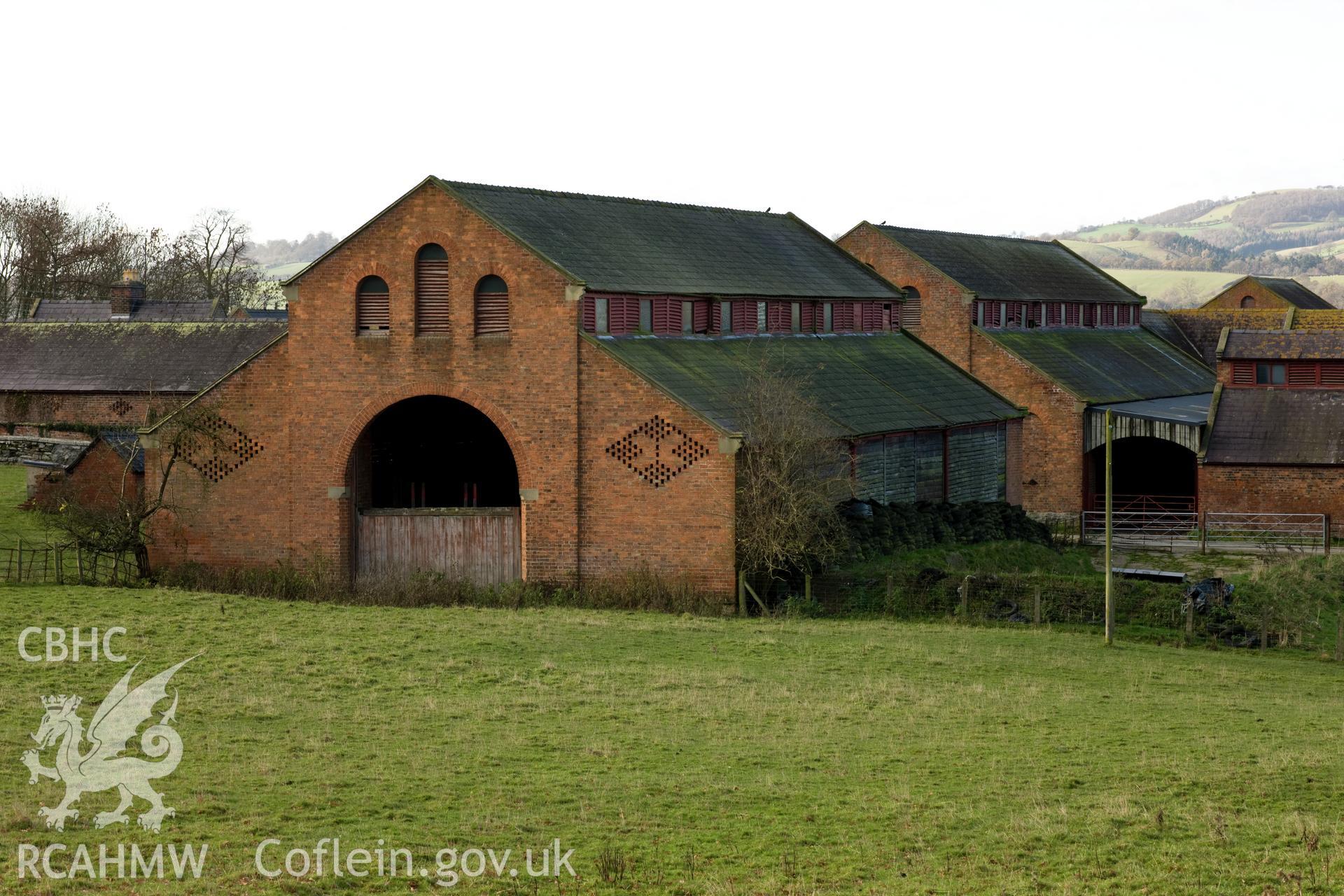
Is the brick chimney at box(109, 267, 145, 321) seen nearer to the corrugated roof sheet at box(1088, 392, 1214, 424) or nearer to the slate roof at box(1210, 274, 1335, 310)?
the corrugated roof sheet at box(1088, 392, 1214, 424)

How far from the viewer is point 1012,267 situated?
62250 mm

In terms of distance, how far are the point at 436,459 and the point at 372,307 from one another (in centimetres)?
581

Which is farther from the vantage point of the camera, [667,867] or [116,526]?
[116,526]

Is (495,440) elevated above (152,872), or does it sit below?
above

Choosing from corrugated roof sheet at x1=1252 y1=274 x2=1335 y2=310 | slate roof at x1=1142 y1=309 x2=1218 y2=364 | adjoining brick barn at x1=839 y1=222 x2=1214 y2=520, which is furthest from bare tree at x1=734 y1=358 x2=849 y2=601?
corrugated roof sheet at x1=1252 y1=274 x2=1335 y2=310

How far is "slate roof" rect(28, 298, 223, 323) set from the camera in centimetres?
7444

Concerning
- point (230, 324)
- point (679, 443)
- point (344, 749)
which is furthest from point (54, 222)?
point (344, 749)

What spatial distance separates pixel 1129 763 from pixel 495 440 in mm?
23321

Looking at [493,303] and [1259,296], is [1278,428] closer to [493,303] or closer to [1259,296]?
[493,303]

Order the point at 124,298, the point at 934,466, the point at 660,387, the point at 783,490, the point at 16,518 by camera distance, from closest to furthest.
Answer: the point at 783,490 < the point at 660,387 < the point at 934,466 < the point at 16,518 < the point at 124,298

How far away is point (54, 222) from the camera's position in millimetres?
100188

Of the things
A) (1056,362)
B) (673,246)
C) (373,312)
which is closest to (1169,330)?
(1056,362)

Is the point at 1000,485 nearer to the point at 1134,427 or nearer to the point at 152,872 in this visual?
the point at 1134,427

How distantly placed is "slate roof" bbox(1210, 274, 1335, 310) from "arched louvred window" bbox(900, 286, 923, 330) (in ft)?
125
